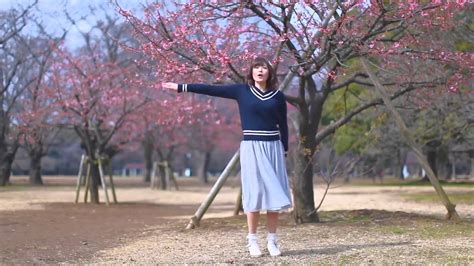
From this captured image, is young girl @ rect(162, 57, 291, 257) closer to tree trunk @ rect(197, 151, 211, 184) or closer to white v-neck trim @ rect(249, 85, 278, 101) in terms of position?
white v-neck trim @ rect(249, 85, 278, 101)

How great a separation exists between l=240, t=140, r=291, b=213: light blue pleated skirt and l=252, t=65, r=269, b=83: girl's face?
1.94 feet

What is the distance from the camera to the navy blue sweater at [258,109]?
567 cm

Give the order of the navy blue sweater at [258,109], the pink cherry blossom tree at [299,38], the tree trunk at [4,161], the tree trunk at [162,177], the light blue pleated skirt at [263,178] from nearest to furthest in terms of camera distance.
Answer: the light blue pleated skirt at [263,178], the navy blue sweater at [258,109], the pink cherry blossom tree at [299,38], the tree trunk at [162,177], the tree trunk at [4,161]

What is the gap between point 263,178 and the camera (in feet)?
18.4

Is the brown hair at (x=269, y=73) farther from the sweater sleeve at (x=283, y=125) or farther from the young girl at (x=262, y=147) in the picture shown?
the sweater sleeve at (x=283, y=125)

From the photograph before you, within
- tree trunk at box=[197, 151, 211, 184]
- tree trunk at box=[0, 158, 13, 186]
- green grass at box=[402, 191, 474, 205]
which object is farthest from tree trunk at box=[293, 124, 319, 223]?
tree trunk at box=[197, 151, 211, 184]

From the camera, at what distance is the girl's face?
5.74 metres

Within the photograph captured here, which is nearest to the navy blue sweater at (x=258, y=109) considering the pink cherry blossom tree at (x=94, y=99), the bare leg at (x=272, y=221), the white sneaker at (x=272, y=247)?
the bare leg at (x=272, y=221)

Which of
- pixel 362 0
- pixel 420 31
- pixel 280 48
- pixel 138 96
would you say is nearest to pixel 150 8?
pixel 280 48

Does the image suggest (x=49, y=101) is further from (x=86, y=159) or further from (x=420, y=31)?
(x=420, y=31)

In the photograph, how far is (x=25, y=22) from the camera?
25781 millimetres

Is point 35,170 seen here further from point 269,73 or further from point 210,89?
point 269,73

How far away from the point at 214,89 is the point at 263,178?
97 cm

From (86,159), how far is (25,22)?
10407mm
